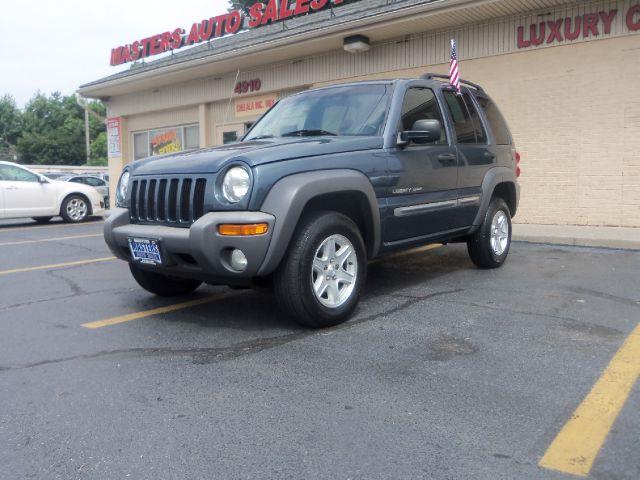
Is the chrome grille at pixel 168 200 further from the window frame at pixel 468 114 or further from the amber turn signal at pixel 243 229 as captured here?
the window frame at pixel 468 114

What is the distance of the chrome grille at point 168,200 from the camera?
158 inches

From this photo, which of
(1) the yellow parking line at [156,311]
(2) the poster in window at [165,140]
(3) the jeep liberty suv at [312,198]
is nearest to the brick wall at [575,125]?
(3) the jeep liberty suv at [312,198]

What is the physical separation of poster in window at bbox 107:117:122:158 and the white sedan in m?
6.29

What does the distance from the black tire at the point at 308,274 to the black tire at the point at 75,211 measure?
1087cm

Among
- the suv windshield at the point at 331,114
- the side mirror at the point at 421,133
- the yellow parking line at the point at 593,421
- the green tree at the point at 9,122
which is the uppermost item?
the green tree at the point at 9,122

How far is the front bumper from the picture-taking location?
3746mm

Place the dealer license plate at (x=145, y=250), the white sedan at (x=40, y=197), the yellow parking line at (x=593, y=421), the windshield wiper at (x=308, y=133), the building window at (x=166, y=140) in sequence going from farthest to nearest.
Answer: the building window at (x=166, y=140) < the white sedan at (x=40, y=197) < the windshield wiper at (x=308, y=133) < the dealer license plate at (x=145, y=250) < the yellow parking line at (x=593, y=421)

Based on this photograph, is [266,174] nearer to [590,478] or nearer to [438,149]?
[438,149]

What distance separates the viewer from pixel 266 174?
3.83 metres

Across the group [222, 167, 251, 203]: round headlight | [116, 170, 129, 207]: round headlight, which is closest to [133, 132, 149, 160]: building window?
[116, 170, 129, 207]: round headlight

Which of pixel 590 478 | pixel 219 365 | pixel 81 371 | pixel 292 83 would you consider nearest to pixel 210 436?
pixel 219 365

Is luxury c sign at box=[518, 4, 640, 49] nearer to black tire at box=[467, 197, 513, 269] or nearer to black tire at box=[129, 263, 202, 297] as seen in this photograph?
black tire at box=[467, 197, 513, 269]

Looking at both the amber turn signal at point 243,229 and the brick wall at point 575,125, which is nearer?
the amber turn signal at point 243,229

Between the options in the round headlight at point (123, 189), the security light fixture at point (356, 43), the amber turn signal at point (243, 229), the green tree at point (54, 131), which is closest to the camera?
the amber turn signal at point (243, 229)
